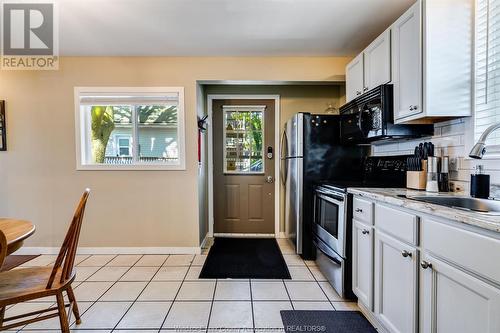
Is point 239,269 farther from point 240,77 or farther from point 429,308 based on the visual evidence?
point 240,77

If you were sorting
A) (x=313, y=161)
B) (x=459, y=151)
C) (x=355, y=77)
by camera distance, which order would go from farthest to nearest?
(x=313, y=161) < (x=355, y=77) < (x=459, y=151)

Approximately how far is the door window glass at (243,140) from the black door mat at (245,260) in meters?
1.02

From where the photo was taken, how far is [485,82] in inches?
66.3

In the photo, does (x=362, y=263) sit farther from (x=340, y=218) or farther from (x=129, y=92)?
(x=129, y=92)

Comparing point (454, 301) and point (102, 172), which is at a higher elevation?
point (102, 172)

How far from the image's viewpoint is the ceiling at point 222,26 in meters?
2.14

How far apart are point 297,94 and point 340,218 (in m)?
2.14

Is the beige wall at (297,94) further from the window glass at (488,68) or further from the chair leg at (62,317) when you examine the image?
the chair leg at (62,317)

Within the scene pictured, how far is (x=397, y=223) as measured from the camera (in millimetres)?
1520

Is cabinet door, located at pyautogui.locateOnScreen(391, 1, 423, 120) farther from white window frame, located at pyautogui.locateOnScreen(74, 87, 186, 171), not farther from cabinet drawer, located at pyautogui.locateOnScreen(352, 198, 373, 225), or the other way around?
white window frame, located at pyautogui.locateOnScreen(74, 87, 186, 171)

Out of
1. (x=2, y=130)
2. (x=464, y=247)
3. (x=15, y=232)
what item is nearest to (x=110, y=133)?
(x=2, y=130)

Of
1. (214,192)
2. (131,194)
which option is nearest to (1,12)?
(131,194)

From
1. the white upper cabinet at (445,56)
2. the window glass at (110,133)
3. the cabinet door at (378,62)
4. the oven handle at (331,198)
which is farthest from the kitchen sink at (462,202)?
the window glass at (110,133)

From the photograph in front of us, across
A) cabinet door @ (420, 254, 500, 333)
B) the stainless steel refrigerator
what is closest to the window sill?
the stainless steel refrigerator
